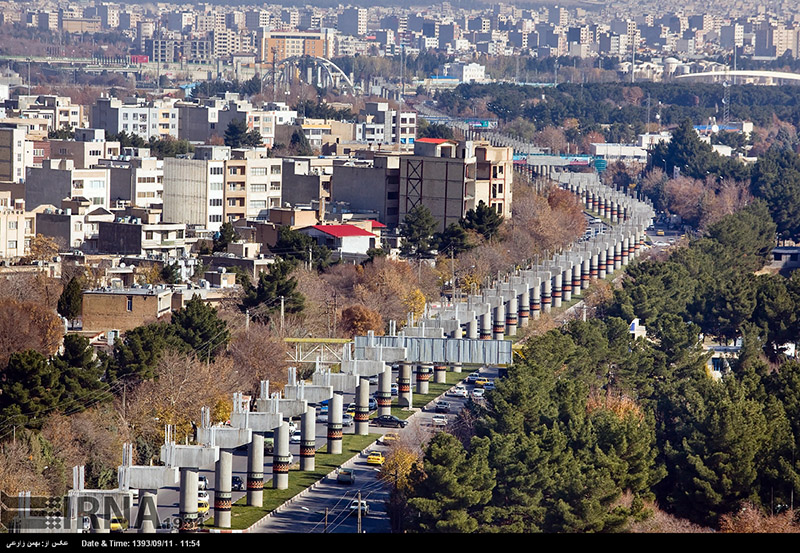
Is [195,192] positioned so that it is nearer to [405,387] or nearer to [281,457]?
[405,387]

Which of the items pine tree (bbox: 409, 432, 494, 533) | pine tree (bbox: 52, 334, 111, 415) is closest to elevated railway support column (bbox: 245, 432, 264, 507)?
pine tree (bbox: 52, 334, 111, 415)

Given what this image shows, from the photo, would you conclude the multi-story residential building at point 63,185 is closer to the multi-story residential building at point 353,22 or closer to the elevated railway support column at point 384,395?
the elevated railway support column at point 384,395

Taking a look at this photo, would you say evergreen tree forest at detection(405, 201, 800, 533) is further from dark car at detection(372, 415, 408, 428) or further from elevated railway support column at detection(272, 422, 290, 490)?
elevated railway support column at detection(272, 422, 290, 490)

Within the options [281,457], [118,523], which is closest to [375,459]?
[281,457]

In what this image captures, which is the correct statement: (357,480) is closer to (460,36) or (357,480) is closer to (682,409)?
(682,409)

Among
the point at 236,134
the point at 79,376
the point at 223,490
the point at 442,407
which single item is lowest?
the point at 442,407
